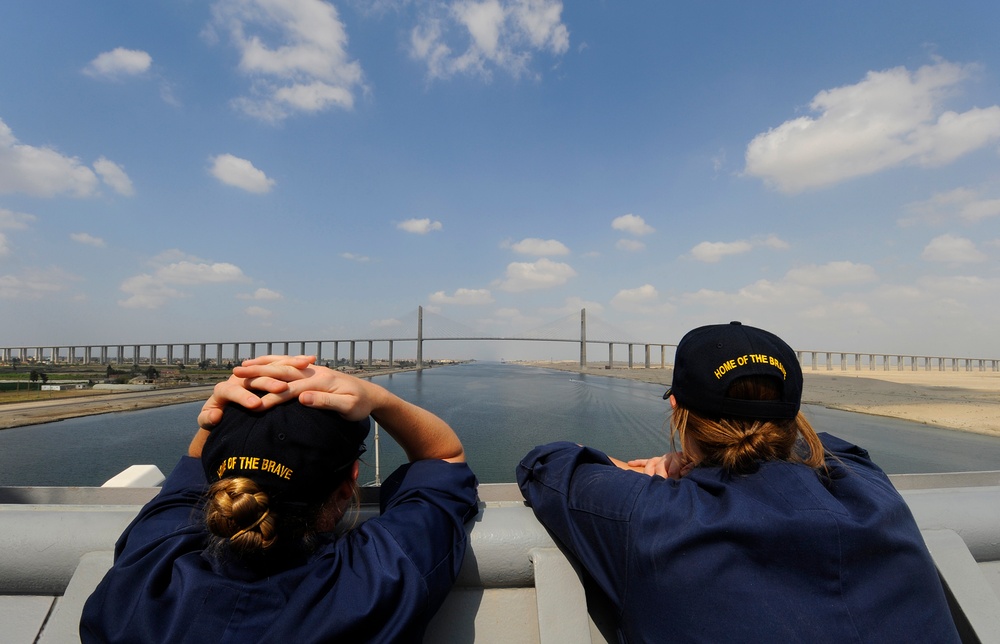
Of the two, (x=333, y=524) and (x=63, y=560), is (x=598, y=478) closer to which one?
(x=333, y=524)

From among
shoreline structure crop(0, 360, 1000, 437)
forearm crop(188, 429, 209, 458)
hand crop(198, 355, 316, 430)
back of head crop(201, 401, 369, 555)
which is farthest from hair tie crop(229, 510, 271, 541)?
shoreline structure crop(0, 360, 1000, 437)

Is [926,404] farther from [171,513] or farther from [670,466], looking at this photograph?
[171,513]

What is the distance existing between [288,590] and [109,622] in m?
0.25

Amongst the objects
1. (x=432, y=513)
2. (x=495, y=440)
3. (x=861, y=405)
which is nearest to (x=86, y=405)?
(x=495, y=440)

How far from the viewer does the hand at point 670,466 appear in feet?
3.22

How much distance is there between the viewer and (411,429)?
1053 mm

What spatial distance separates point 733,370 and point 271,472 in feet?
2.57

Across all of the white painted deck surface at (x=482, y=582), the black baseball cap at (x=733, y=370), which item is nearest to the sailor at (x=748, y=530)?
the black baseball cap at (x=733, y=370)

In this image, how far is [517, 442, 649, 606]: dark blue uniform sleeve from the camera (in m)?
0.81

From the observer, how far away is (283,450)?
717 millimetres

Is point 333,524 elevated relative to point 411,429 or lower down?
lower down

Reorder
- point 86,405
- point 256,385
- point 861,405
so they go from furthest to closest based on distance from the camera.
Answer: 1. point 86,405
2. point 861,405
3. point 256,385

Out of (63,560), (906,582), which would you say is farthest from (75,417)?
(906,582)

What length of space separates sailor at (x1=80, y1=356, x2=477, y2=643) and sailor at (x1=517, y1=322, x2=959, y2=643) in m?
0.30
